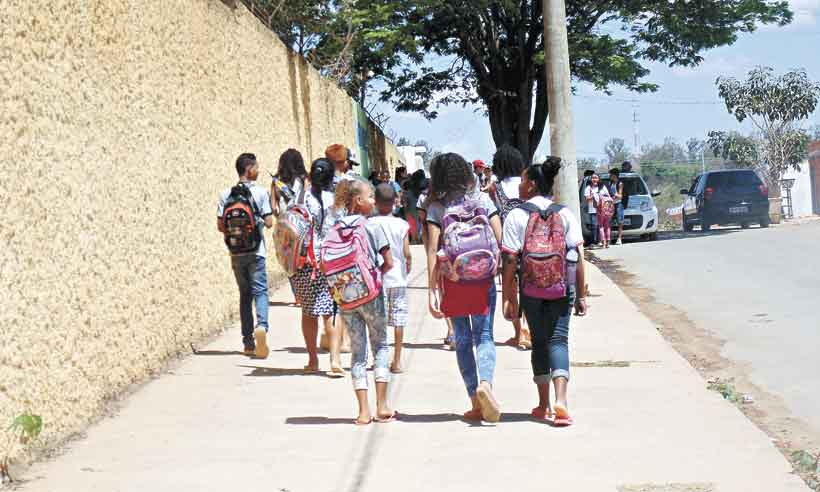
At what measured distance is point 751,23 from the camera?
32188 millimetres

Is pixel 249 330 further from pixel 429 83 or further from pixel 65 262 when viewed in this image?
pixel 429 83

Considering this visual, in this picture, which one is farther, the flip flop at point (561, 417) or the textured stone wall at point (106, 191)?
the flip flop at point (561, 417)

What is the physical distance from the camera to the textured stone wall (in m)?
6.59

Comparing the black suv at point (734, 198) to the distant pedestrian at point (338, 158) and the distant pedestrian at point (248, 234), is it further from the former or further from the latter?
the distant pedestrian at point (248, 234)

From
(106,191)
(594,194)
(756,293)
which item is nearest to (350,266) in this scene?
(106,191)

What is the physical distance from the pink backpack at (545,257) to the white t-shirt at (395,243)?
1.02m

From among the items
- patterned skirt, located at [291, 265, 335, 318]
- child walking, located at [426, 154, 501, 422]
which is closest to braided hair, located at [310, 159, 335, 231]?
patterned skirt, located at [291, 265, 335, 318]

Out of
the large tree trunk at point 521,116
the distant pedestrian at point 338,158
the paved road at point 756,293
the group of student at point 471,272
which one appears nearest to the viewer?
the group of student at point 471,272

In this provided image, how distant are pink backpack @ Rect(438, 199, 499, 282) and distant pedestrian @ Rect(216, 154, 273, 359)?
9.27 ft

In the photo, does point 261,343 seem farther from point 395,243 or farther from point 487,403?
point 487,403

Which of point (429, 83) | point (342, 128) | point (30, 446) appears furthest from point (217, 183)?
point (429, 83)

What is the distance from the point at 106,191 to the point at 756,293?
29.5 ft

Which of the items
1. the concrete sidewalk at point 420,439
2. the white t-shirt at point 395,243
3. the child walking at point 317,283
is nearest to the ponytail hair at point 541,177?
the white t-shirt at point 395,243

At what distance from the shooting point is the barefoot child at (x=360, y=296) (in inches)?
303
